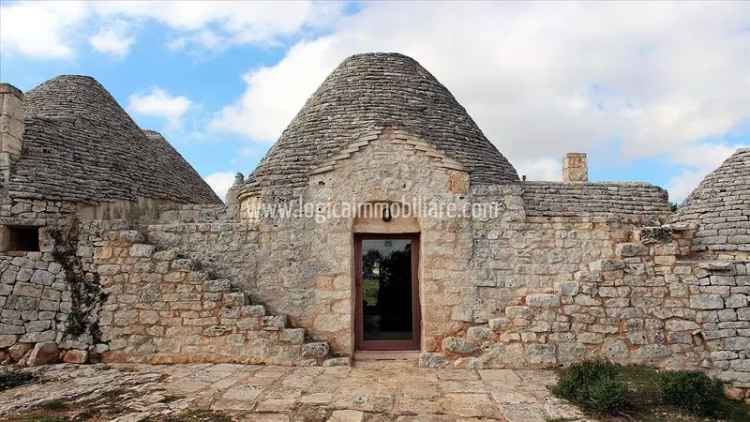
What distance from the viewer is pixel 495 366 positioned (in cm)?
617

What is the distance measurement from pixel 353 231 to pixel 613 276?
344 cm

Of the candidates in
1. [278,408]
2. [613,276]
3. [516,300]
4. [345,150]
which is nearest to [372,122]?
[345,150]

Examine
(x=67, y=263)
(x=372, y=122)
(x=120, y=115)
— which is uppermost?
(x=120, y=115)

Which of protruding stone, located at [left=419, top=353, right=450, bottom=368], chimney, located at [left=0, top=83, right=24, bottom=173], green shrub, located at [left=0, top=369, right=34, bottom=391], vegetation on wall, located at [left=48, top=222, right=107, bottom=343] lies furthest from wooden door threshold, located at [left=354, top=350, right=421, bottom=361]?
chimney, located at [left=0, top=83, right=24, bottom=173]

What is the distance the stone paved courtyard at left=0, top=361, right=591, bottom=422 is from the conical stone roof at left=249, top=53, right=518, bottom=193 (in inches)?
135

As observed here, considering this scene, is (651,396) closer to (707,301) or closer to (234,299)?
(707,301)

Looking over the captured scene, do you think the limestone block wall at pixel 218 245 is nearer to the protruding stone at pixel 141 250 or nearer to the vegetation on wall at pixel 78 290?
the protruding stone at pixel 141 250

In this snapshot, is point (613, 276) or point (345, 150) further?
point (345, 150)

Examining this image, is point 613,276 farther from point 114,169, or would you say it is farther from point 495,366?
point 114,169

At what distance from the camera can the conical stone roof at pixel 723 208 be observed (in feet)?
23.0

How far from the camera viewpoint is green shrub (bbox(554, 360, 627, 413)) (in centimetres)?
462

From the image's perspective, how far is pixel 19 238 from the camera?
7.11 meters

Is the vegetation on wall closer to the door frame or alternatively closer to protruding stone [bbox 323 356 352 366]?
protruding stone [bbox 323 356 352 366]

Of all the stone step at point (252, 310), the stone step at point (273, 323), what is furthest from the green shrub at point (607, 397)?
the stone step at point (252, 310)
